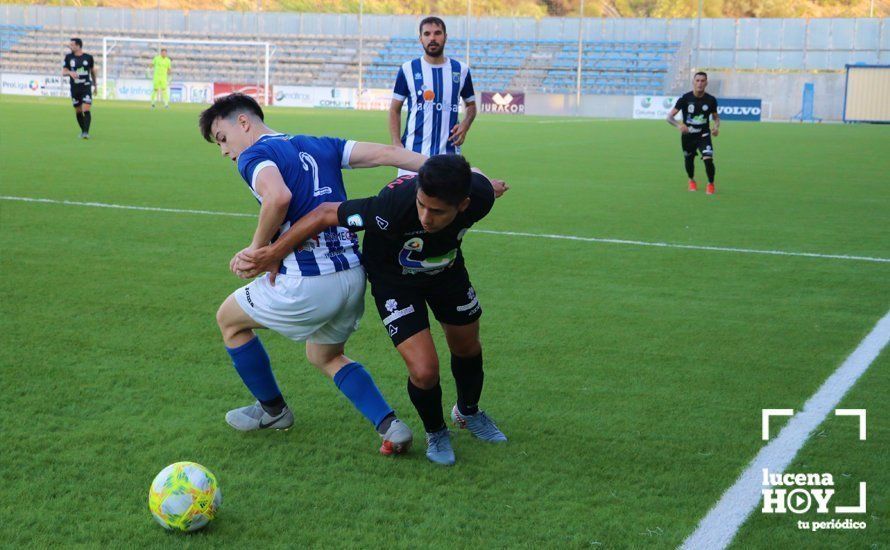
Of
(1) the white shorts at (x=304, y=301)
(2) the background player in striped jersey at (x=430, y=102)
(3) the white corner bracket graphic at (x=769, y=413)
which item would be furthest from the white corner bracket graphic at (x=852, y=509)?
(2) the background player in striped jersey at (x=430, y=102)

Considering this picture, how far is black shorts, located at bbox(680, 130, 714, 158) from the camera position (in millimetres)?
14844

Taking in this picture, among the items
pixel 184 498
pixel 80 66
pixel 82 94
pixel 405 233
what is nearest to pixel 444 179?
pixel 405 233

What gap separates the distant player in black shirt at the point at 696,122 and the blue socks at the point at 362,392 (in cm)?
1120

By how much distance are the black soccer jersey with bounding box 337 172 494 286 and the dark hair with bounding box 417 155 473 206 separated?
0.21 m

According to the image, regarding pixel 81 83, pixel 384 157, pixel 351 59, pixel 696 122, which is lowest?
pixel 384 157

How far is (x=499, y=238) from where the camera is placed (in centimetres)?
971

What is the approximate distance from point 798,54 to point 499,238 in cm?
4779

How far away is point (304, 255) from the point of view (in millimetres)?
4051

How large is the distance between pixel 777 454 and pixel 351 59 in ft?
175

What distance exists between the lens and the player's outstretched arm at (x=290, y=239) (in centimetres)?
389

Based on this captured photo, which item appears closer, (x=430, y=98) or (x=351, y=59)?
(x=430, y=98)

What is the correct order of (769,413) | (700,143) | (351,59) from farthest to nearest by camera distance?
1. (351,59)
2. (700,143)
3. (769,413)

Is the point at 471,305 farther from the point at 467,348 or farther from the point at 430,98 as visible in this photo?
the point at 430,98

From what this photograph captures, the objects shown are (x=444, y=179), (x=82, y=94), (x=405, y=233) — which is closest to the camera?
(x=444, y=179)
